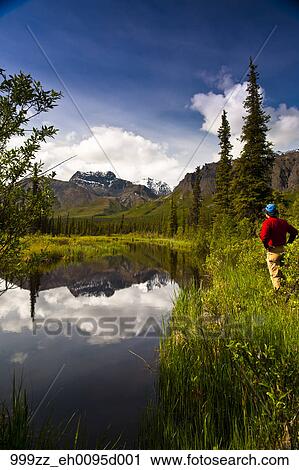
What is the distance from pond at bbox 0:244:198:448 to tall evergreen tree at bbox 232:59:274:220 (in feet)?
41.7

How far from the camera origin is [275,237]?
894 centimetres

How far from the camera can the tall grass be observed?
12.2 ft

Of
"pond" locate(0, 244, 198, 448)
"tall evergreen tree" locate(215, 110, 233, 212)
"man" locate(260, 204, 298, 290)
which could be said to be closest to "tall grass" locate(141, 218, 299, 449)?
"pond" locate(0, 244, 198, 448)

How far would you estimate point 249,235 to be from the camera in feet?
68.0

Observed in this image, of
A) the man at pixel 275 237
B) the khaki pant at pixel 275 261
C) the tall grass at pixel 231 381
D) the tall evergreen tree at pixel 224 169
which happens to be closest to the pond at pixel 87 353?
the tall grass at pixel 231 381

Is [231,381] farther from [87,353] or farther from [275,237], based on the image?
[275,237]

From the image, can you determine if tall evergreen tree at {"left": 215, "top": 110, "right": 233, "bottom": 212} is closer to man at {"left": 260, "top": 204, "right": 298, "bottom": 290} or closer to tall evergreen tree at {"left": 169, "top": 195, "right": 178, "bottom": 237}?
man at {"left": 260, "top": 204, "right": 298, "bottom": 290}

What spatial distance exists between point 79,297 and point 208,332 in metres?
10.3

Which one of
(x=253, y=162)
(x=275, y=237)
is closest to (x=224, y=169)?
(x=253, y=162)

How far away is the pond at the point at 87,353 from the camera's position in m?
5.49

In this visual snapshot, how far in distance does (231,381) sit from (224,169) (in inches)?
1417

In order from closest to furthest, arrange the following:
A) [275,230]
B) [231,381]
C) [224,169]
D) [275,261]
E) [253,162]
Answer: [231,381] → [275,230] → [275,261] → [253,162] → [224,169]

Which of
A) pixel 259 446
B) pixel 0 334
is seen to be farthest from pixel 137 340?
pixel 259 446

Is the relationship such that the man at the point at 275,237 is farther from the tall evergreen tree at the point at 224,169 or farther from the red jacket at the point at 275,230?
the tall evergreen tree at the point at 224,169
